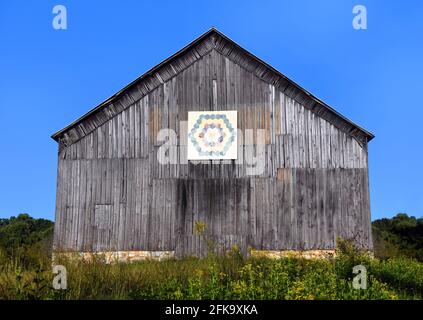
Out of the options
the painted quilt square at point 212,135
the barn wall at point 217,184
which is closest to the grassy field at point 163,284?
the barn wall at point 217,184

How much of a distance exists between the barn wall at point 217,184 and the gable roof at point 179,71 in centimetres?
27

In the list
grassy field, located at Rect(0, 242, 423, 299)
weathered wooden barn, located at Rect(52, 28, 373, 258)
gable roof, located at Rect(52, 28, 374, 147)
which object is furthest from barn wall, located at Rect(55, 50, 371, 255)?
grassy field, located at Rect(0, 242, 423, 299)

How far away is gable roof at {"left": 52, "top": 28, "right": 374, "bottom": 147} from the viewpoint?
18125mm

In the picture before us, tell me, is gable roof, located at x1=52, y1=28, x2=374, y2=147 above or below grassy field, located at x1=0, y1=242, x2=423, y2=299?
above

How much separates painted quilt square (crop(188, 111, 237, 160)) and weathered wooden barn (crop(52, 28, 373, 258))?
26 centimetres

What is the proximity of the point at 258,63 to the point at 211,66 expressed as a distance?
1.85 m

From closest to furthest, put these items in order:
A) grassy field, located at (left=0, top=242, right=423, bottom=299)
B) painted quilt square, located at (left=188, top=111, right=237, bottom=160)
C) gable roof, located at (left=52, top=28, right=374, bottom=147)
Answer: grassy field, located at (left=0, top=242, right=423, bottom=299), painted quilt square, located at (left=188, top=111, right=237, bottom=160), gable roof, located at (left=52, top=28, right=374, bottom=147)

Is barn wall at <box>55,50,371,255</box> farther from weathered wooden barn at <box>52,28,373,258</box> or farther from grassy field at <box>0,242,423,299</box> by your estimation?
grassy field at <box>0,242,423,299</box>

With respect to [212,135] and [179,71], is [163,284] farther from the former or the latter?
[179,71]

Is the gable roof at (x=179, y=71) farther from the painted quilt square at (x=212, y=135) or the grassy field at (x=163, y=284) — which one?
the grassy field at (x=163, y=284)

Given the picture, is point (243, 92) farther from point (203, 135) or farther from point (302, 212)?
point (302, 212)

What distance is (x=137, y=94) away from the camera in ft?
61.6

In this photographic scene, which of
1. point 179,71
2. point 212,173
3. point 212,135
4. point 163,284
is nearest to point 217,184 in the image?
point 212,173
